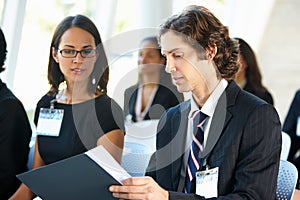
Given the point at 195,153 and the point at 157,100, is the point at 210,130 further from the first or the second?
the point at 157,100

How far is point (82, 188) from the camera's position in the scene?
1922 millimetres

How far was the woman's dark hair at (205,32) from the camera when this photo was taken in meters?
2.09

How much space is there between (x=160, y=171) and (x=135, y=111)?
99.5 inches

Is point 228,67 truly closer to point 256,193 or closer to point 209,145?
point 209,145

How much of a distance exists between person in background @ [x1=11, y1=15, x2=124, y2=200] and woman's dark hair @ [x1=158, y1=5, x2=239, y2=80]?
0.66 meters

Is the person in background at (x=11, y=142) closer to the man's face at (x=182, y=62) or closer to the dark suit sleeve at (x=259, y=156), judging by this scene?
the man's face at (x=182, y=62)

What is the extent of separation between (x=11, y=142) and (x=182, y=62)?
3.98ft

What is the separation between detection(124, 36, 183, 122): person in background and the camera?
4516 millimetres

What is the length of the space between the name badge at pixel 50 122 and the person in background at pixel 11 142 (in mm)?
107

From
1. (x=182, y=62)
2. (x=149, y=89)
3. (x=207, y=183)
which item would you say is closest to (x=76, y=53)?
(x=182, y=62)

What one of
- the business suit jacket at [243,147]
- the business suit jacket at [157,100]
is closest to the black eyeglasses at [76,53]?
the business suit jacket at [243,147]

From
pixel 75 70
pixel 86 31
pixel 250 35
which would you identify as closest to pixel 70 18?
→ pixel 86 31

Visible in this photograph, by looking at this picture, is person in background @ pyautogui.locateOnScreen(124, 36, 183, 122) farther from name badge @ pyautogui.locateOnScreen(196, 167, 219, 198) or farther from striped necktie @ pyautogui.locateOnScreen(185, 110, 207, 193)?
name badge @ pyautogui.locateOnScreen(196, 167, 219, 198)

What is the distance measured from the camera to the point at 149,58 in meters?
4.62
